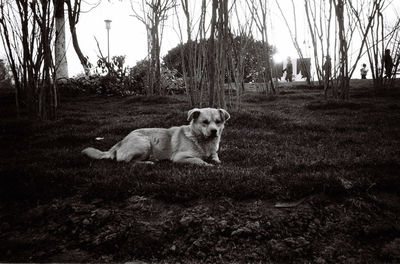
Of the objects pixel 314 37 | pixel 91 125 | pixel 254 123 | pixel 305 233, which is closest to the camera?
pixel 305 233

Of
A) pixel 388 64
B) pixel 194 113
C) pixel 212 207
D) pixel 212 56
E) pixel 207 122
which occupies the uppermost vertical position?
pixel 388 64

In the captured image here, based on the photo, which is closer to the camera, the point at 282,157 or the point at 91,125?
the point at 282,157

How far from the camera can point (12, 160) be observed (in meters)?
5.75

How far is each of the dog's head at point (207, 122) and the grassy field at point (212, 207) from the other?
1.80 feet

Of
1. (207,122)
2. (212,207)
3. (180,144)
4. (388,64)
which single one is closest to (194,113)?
(207,122)

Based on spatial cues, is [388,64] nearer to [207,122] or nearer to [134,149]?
[207,122]

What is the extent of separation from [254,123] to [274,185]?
4.60 m

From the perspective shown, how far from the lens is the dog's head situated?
5516mm

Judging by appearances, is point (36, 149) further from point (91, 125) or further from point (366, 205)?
point (366, 205)

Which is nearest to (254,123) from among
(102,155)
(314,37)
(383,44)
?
(102,155)

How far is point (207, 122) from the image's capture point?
567cm

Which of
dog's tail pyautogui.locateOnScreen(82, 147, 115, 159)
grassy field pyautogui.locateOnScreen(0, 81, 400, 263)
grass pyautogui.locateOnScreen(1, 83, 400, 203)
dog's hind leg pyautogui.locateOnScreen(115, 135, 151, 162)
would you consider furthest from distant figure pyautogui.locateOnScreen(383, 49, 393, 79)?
dog's tail pyautogui.locateOnScreen(82, 147, 115, 159)

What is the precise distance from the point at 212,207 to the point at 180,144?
227cm

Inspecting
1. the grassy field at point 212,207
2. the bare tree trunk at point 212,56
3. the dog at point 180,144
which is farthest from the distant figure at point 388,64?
the dog at point 180,144
